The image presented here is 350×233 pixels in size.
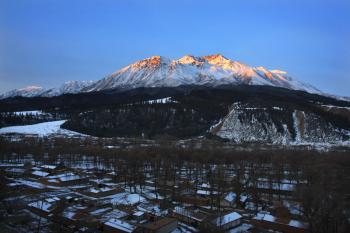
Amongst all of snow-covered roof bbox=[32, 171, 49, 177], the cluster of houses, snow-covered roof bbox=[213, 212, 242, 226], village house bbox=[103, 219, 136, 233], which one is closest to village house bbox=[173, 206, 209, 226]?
the cluster of houses

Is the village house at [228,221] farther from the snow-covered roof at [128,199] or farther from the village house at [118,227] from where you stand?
the snow-covered roof at [128,199]

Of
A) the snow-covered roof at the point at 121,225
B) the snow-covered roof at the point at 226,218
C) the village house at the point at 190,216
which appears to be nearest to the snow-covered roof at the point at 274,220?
the snow-covered roof at the point at 226,218

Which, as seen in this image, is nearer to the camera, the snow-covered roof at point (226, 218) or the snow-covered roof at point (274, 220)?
the snow-covered roof at point (274, 220)

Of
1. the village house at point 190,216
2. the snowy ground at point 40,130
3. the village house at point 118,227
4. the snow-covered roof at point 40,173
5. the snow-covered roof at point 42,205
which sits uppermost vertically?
the snowy ground at point 40,130

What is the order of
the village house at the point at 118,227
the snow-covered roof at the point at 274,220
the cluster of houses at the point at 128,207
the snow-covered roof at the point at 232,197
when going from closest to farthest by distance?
the village house at the point at 118,227 → the snow-covered roof at the point at 274,220 → the cluster of houses at the point at 128,207 → the snow-covered roof at the point at 232,197

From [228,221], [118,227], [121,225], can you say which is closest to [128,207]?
[121,225]

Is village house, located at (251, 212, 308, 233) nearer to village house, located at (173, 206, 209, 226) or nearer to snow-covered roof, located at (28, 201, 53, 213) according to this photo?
village house, located at (173, 206, 209, 226)

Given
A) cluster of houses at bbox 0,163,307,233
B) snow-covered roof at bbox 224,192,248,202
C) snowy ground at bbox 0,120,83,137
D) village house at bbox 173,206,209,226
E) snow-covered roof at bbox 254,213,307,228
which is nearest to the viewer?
snow-covered roof at bbox 254,213,307,228

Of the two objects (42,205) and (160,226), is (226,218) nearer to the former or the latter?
(160,226)

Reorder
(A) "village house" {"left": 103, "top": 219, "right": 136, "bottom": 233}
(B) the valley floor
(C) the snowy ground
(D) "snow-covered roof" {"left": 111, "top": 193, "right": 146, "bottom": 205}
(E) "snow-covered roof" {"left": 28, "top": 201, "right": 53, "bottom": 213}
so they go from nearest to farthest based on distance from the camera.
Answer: (A) "village house" {"left": 103, "top": 219, "right": 136, "bottom": 233} < (B) the valley floor < (E) "snow-covered roof" {"left": 28, "top": 201, "right": 53, "bottom": 213} < (D) "snow-covered roof" {"left": 111, "top": 193, "right": 146, "bottom": 205} < (C) the snowy ground
